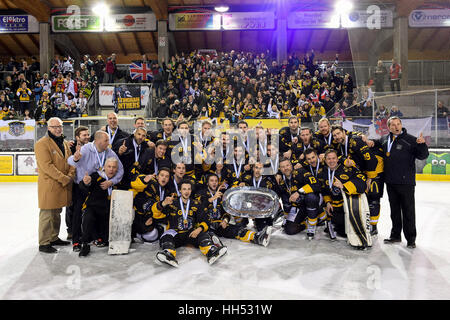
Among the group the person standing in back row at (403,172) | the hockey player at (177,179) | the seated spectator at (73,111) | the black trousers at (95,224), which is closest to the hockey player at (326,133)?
the person standing in back row at (403,172)

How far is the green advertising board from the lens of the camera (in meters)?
18.3

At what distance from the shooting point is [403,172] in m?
4.24

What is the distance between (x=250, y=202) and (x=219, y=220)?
1.67 feet

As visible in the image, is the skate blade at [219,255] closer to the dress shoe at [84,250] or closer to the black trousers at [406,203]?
the dress shoe at [84,250]

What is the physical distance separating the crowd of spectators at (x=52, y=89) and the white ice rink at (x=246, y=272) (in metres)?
9.59

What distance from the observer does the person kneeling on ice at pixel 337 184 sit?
4391 mm

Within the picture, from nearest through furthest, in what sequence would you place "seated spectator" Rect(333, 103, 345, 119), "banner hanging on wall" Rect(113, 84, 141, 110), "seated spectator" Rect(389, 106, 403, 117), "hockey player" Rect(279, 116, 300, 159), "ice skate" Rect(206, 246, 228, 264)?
"ice skate" Rect(206, 246, 228, 264) → "hockey player" Rect(279, 116, 300, 159) → "seated spectator" Rect(389, 106, 403, 117) → "seated spectator" Rect(333, 103, 345, 119) → "banner hanging on wall" Rect(113, 84, 141, 110)

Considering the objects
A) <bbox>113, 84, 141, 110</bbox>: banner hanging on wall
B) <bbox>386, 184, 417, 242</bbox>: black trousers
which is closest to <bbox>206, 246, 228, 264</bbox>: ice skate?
<bbox>386, 184, 417, 242</bbox>: black trousers

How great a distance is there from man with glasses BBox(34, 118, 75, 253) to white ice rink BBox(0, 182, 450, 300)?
0.29m

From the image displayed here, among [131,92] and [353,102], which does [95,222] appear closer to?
[353,102]

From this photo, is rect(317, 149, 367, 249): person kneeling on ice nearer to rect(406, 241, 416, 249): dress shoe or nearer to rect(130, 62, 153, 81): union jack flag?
rect(406, 241, 416, 249): dress shoe

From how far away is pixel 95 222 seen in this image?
14.3 ft

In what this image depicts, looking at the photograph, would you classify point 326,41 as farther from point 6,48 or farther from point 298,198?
point 6,48
